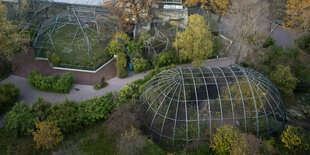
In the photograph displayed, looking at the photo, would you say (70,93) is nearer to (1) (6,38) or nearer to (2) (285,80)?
(1) (6,38)

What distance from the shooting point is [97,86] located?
77.9 ft

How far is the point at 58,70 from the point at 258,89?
2039 cm

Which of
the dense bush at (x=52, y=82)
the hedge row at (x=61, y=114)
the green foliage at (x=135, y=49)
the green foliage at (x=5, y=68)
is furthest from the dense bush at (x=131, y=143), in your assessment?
the green foliage at (x=5, y=68)

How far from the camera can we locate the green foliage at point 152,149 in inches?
634

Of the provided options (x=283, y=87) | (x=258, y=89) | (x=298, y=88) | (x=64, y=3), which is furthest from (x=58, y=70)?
(x=298, y=88)

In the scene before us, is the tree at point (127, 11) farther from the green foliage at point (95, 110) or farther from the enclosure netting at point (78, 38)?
the green foliage at point (95, 110)

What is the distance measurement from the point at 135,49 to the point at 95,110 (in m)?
9.80

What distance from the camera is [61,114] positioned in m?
18.8

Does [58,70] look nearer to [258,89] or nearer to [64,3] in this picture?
[64,3]

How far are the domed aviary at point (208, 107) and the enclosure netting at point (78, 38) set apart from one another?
484 inches

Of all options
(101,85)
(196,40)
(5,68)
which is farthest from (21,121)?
(196,40)

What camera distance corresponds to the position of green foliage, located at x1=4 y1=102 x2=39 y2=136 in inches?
712

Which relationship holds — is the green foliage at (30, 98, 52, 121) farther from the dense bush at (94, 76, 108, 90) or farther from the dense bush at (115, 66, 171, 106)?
the dense bush at (115, 66, 171, 106)

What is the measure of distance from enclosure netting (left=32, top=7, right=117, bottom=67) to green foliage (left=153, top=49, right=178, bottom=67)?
6.15m
